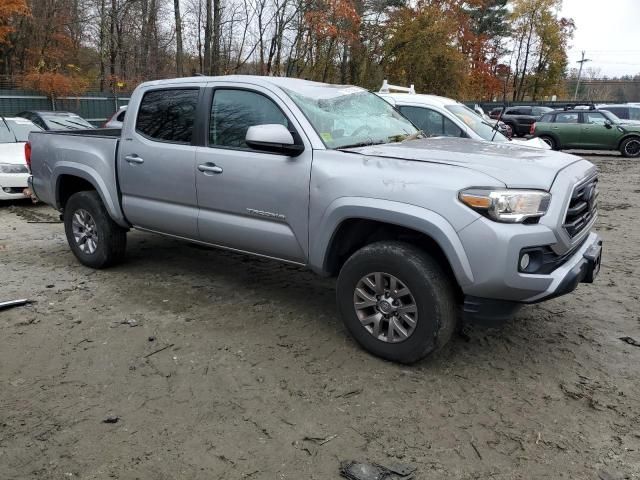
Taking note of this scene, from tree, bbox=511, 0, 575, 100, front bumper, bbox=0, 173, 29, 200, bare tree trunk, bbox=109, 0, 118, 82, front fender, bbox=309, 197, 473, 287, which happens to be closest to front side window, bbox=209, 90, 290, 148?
front fender, bbox=309, 197, 473, 287

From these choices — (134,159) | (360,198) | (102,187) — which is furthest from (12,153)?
(360,198)

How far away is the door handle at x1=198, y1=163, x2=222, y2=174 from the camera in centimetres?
422

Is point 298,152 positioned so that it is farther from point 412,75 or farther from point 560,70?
point 560,70

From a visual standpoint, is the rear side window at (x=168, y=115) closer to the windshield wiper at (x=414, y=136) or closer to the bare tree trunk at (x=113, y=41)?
the windshield wiper at (x=414, y=136)

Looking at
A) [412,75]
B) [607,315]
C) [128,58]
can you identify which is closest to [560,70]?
[412,75]

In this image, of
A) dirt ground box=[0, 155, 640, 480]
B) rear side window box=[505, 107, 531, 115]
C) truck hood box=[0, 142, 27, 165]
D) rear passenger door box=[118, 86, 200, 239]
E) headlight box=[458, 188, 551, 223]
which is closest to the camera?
dirt ground box=[0, 155, 640, 480]

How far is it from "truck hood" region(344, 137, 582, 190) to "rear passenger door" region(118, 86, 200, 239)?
154cm

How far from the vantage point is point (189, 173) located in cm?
444

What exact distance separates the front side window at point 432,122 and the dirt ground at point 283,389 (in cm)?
387

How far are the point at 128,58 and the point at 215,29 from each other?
8578 mm

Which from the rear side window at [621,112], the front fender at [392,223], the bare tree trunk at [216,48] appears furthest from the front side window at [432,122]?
the rear side window at [621,112]

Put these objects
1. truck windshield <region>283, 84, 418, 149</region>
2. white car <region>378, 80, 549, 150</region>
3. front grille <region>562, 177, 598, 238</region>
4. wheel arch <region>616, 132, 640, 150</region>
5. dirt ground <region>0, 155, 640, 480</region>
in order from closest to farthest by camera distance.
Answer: dirt ground <region>0, 155, 640, 480</region>
front grille <region>562, 177, 598, 238</region>
truck windshield <region>283, 84, 418, 149</region>
white car <region>378, 80, 549, 150</region>
wheel arch <region>616, 132, 640, 150</region>

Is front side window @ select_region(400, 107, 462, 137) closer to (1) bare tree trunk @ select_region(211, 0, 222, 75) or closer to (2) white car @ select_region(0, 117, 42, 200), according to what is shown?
(2) white car @ select_region(0, 117, 42, 200)

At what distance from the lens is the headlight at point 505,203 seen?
10.0ft
